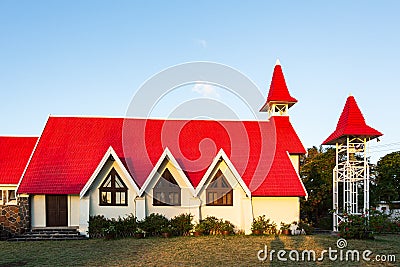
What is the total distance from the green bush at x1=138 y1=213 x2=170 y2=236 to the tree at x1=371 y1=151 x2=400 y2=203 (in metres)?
18.5

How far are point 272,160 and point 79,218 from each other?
1083 cm

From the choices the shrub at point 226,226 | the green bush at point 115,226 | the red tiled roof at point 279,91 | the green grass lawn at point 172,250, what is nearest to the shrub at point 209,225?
the shrub at point 226,226

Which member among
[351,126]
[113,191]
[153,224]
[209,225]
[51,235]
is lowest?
[51,235]

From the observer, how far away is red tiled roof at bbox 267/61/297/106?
25078 millimetres

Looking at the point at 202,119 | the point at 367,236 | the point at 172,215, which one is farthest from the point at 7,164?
the point at 367,236

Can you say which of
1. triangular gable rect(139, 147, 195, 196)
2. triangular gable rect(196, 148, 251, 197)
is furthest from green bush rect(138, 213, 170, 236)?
triangular gable rect(196, 148, 251, 197)

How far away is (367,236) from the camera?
57.8 feet

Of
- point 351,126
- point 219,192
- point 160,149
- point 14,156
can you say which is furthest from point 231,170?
point 14,156

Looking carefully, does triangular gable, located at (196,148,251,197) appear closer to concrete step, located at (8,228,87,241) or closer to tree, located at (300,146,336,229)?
concrete step, located at (8,228,87,241)

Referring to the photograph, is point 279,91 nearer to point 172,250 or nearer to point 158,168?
point 158,168

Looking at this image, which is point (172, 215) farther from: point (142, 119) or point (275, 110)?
point (275, 110)

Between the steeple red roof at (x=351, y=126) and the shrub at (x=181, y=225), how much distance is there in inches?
392

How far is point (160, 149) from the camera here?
2205cm

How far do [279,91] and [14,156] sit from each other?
55.5 ft
